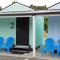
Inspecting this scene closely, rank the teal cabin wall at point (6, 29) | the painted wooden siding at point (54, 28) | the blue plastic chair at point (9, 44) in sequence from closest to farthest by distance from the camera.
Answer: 1. the painted wooden siding at point (54, 28)
2. the blue plastic chair at point (9, 44)
3. the teal cabin wall at point (6, 29)

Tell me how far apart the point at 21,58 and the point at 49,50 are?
2081mm

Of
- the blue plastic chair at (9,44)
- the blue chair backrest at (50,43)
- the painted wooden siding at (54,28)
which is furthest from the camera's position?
the blue plastic chair at (9,44)

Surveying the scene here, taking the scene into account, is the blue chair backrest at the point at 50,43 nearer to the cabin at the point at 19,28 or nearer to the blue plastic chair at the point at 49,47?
the blue plastic chair at the point at 49,47

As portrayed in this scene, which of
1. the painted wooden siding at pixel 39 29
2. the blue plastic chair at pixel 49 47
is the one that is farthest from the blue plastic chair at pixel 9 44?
the blue plastic chair at pixel 49 47

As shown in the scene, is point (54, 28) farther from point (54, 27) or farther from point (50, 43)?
point (50, 43)

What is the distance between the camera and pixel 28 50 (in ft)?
51.6

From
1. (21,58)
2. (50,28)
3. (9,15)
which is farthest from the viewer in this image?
(50,28)

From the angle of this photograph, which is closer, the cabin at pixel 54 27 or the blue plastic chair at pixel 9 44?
the cabin at pixel 54 27

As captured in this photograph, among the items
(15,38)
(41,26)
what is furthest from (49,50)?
(41,26)

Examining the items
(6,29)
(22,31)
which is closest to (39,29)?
(22,31)

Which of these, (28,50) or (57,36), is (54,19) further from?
(28,50)

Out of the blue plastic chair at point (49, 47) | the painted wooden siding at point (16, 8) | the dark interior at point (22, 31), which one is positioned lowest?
the blue plastic chair at point (49, 47)

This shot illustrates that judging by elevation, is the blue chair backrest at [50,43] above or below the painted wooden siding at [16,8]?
below

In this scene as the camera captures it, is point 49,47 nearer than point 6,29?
Yes
